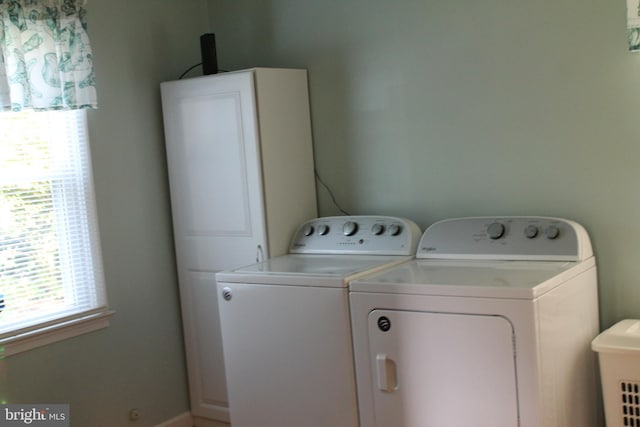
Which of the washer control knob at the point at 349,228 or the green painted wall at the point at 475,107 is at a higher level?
the green painted wall at the point at 475,107

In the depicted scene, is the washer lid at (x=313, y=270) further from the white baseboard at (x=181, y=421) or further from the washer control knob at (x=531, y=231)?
the white baseboard at (x=181, y=421)

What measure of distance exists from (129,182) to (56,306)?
644 millimetres

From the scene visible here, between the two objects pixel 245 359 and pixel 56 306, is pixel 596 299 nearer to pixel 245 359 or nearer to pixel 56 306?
pixel 245 359

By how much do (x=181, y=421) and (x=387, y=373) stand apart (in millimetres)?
1495

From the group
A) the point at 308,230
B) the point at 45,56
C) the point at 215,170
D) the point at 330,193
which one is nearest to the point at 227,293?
the point at 308,230

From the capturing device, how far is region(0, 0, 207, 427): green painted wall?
3113 millimetres

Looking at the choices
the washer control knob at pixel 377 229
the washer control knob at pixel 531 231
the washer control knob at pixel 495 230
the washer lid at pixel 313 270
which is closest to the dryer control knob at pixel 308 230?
the washer lid at pixel 313 270

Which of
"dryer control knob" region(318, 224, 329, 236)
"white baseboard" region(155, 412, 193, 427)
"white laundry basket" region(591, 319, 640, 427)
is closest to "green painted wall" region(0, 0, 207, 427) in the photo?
"white baseboard" region(155, 412, 193, 427)

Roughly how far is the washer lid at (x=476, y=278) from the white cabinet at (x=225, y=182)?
76 cm

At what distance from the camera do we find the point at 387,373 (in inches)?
94.7

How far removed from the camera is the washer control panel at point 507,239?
8.39 ft

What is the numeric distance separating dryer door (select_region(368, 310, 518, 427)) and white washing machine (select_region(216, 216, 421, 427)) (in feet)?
0.45

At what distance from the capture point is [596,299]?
103 inches

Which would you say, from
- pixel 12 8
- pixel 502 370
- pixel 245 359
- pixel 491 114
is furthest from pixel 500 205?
pixel 12 8
